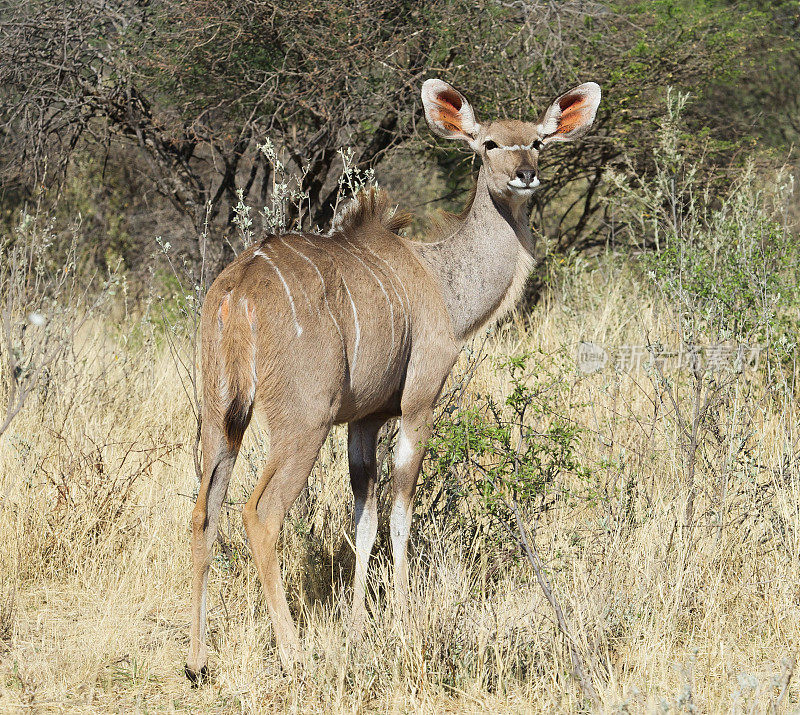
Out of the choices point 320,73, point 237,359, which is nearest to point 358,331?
point 237,359

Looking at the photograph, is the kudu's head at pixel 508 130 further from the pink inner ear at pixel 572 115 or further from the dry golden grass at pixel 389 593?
the dry golden grass at pixel 389 593

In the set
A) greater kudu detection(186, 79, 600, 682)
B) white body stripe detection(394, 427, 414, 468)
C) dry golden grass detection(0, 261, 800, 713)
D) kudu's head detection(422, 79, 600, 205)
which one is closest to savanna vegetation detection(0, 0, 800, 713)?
dry golden grass detection(0, 261, 800, 713)

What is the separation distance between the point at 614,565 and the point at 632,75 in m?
4.97

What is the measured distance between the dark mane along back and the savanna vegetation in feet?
2.26

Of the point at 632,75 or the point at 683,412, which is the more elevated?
the point at 632,75

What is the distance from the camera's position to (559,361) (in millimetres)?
5934

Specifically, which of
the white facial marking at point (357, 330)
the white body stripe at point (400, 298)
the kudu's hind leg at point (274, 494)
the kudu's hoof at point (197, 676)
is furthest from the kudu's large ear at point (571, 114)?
the kudu's hoof at point (197, 676)

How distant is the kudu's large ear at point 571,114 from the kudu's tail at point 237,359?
1.73 m

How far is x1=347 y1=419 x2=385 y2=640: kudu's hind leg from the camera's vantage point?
3574mm

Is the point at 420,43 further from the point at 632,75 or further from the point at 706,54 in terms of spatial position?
the point at 706,54

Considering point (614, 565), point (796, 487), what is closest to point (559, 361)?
point (796, 487)

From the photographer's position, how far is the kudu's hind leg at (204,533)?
3.03 meters

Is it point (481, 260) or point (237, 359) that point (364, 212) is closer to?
point (481, 260)

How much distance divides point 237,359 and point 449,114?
1634 mm
